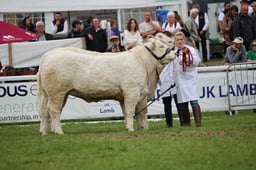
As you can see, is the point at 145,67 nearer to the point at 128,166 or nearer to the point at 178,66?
the point at 178,66

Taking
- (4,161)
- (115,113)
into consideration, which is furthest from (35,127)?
(4,161)

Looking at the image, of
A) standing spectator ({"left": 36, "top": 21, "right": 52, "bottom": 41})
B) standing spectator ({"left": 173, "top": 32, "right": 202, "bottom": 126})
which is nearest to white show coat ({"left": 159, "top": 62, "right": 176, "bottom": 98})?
standing spectator ({"left": 173, "top": 32, "right": 202, "bottom": 126})

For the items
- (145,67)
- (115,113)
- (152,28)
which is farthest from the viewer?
(152,28)

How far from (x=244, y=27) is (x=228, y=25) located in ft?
5.26

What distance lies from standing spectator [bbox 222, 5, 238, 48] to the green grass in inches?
374

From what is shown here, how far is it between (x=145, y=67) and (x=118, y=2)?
457 inches

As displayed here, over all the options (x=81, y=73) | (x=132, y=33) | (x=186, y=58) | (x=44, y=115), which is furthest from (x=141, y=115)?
(x=132, y=33)

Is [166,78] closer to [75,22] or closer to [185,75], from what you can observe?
[185,75]

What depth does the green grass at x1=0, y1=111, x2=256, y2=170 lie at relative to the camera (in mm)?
13750

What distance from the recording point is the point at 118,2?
30.4 meters

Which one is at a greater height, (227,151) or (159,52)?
(159,52)

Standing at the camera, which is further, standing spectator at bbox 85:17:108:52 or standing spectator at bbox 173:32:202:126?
standing spectator at bbox 85:17:108:52

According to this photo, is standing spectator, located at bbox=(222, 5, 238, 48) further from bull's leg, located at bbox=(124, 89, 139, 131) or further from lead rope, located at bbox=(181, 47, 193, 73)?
bull's leg, located at bbox=(124, 89, 139, 131)

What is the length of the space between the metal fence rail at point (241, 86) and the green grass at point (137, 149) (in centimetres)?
476
